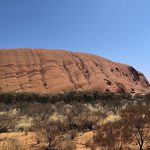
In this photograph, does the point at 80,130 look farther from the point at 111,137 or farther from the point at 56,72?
the point at 56,72

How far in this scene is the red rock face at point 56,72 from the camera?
4309 centimetres

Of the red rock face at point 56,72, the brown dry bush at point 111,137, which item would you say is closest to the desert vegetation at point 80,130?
the brown dry bush at point 111,137

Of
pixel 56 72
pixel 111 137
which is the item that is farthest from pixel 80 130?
pixel 56 72

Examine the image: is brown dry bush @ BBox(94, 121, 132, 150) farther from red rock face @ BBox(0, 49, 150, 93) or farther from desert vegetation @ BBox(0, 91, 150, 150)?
red rock face @ BBox(0, 49, 150, 93)

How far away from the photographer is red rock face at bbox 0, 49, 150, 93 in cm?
4309

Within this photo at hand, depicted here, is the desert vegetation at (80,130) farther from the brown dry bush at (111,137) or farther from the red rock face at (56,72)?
the red rock face at (56,72)

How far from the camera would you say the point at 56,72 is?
4684 centimetres

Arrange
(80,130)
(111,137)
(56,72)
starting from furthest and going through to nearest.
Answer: (56,72) < (80,130) < (111,137)

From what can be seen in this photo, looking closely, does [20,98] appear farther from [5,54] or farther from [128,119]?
[128,119]

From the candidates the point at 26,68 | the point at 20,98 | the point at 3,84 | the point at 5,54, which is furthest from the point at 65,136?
the point at 5,54

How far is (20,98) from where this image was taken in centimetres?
3497

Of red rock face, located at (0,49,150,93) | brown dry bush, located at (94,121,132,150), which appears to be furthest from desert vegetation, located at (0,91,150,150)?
red rock face, located at (0,49,150,93)

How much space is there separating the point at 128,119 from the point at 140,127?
654 millimetres

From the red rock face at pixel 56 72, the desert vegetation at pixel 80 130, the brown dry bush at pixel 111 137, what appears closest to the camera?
the brown dry bush at pixel 111 137
